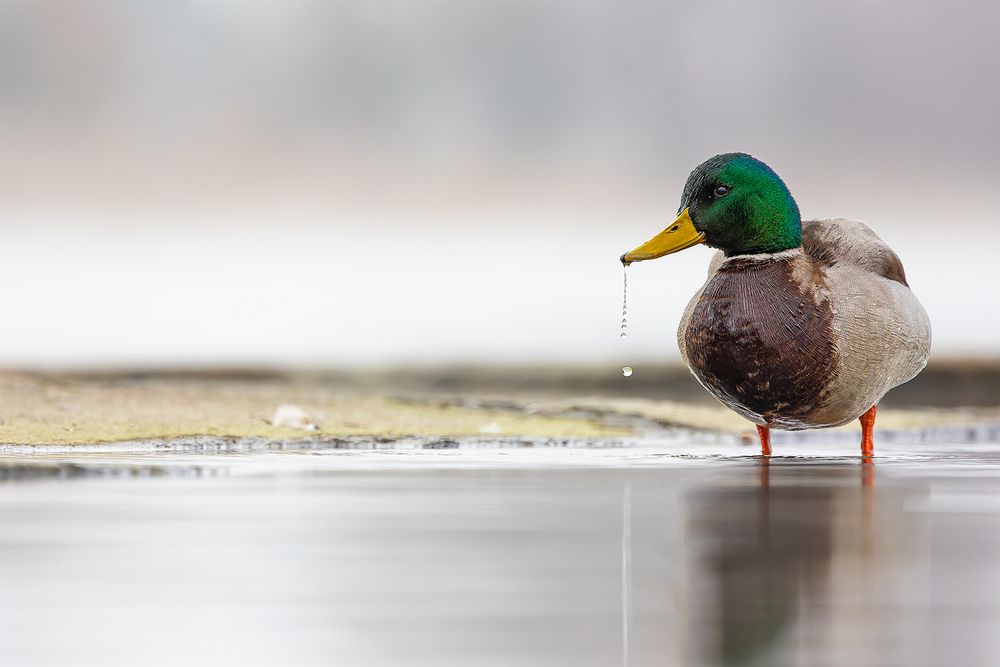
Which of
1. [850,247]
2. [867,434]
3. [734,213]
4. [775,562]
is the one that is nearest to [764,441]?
[867,434]

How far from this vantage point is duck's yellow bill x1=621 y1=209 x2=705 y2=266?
20.4 feet

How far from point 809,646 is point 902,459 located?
4413 mm

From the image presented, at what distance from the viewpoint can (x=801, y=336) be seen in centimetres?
578

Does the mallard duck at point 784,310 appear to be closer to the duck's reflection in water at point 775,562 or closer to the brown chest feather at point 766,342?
the brown chest feather at point 766,342

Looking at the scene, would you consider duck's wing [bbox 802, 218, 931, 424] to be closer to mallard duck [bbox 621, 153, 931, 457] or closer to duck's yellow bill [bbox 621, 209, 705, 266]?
mallard duck [bbox 621, 153, 931, 457]

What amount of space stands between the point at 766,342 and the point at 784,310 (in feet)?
0.58

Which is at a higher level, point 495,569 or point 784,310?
point 784,310

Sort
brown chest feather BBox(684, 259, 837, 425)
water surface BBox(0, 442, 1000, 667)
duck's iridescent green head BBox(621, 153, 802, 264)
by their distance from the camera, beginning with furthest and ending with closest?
duck's iridescent green head BBox(621, 153, 802, 264) < brown chest feather BBox(684, 259, 837, 425) < water surface BBox(0, 442, 1000, 667)

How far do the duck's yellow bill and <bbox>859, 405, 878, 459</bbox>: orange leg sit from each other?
1.22 metres

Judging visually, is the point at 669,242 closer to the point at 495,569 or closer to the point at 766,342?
the point at 766,342

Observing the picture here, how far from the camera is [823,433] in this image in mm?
8836

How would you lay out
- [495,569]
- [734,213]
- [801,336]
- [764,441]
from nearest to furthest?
[495,569], [801,336], [734,213], [764,441]

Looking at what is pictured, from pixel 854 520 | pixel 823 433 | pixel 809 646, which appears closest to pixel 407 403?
pixel 823 433

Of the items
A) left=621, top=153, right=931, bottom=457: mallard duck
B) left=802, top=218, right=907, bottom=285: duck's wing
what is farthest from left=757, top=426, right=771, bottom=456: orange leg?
left=802, top=218, right=907, bottom=285: duck's wing
